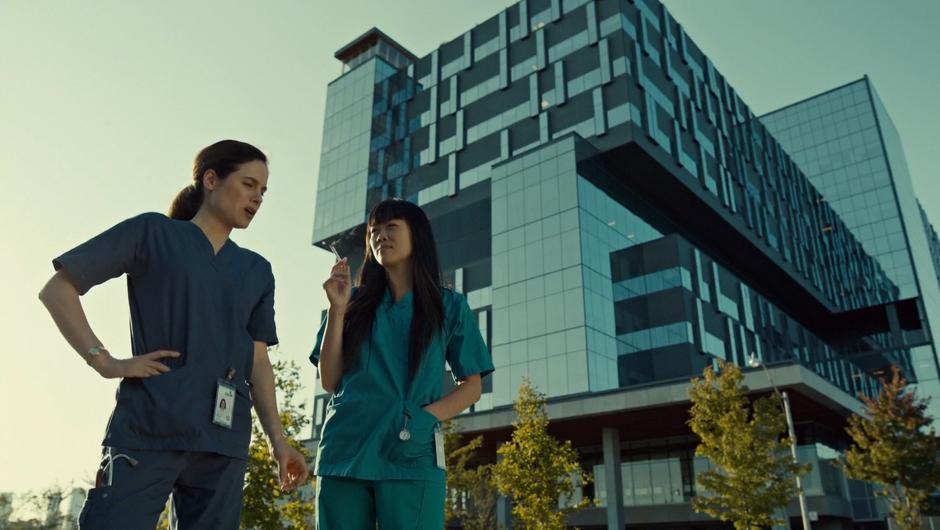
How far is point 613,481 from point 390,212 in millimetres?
28185

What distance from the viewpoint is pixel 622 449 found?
111 ft

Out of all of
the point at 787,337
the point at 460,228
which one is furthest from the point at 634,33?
the point at 787,337

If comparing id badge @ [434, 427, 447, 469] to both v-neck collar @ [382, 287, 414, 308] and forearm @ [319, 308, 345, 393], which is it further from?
v-neck collar @ [382, 287, 414, 308]

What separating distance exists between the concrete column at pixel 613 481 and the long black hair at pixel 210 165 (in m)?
28.3

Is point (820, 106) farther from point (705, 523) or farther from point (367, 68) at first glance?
point (705, 523)

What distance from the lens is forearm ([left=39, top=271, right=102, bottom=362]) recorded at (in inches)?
102

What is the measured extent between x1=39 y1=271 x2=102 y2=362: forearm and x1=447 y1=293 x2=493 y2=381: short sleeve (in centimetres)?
145

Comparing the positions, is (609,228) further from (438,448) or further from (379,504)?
(379,504)

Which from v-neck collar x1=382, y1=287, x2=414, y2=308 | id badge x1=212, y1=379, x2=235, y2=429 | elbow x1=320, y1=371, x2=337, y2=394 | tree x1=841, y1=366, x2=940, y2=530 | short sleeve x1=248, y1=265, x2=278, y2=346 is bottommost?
id badge x1=212, y1=379, x2=235, y2=429

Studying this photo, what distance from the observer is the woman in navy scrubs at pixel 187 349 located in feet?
8.13

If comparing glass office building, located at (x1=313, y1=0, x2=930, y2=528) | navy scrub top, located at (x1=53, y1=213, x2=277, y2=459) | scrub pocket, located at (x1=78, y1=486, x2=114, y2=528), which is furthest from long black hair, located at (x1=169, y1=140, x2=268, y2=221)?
glass office building, located at (x1=313, y1=0, x2=930, y2=528)

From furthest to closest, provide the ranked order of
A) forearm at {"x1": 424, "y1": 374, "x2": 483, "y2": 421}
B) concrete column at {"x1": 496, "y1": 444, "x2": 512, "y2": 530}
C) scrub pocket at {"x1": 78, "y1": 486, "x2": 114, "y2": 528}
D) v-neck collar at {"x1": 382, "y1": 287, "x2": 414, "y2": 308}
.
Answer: concrete column at {"x1": 496, "y1": 444, "x2": 512, "y2": 530} < v-neck collar at {"x1": 382, "y1": 287, "x2": 414, "y2": 308} < forearm at {"x1": 424, "y1": 374, "x2": 483, "y2": 421} < scrub pocket at {"x1": 78, "y1": 486, "x2": 114, "y2": 528}

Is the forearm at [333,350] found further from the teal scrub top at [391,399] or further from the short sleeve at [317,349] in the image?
the short sleeve at [317,349]

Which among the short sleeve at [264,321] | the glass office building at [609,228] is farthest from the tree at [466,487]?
the short sleeve at [264,321]
